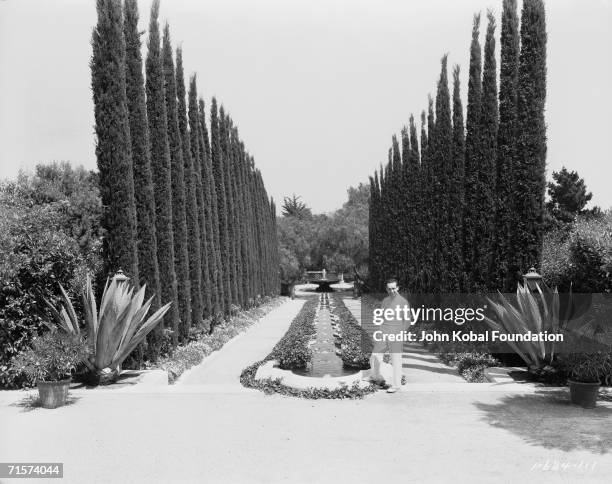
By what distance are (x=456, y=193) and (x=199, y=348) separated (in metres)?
8.11

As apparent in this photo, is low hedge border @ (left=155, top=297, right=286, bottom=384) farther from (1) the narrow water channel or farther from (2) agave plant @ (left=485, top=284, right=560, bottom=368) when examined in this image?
(2) agave plant @ (left=485, top=284, right=560, bottom=368)

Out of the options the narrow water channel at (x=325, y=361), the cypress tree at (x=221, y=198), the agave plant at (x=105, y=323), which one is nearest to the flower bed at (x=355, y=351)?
the narrow water channel at (x=325, y=361)

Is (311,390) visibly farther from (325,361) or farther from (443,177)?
(443,177)

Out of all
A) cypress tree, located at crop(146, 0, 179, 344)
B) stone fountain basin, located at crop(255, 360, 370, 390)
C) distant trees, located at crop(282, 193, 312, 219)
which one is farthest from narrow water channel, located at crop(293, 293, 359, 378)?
distant trees, located at crop(282, 193, 312, 219)

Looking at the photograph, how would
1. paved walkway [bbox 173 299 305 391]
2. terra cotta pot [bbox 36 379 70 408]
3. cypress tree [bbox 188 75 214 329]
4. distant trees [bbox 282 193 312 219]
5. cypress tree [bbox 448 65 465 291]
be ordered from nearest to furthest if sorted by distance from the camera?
1. terra cotta pot [bbox 36 379 70 408]
2. paved walkway [bbox 173 299 305 391]
3. cypress tree [bbox 448 65 465 291]
4. cypress tree [bbox 188 75 214 329]
5. distant trees [bbox 282 193 312 219]

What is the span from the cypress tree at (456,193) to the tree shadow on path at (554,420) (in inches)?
264

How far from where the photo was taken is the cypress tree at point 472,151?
1262 centimetres

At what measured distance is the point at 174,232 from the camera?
45.5 ft

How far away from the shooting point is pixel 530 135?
10.8 meters

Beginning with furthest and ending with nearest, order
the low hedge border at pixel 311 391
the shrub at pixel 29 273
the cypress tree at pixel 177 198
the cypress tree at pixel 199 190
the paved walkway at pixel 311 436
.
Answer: the cypress tree at pixel 199 190 < the cypress tree at pixel 177 198 < the shrub at pixel 29 273 < the low hedge border at pixel 311 391 < the paved walkway at pixel 311 436

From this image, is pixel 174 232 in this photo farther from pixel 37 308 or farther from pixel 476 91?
pixel 476 91

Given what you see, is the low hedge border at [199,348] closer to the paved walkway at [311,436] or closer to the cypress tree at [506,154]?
the paved walkway at [311,436]

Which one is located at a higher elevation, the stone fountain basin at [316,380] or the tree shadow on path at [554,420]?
the stone fountain basin at [316,380]

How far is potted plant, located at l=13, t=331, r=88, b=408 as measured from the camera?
737 centimetres
